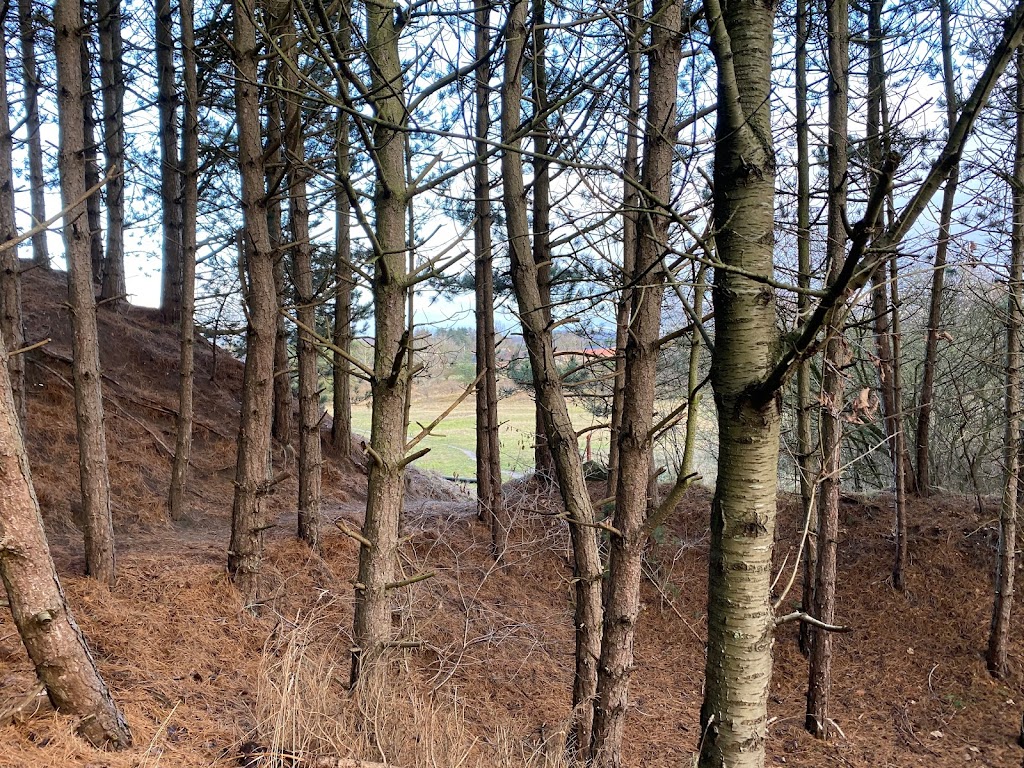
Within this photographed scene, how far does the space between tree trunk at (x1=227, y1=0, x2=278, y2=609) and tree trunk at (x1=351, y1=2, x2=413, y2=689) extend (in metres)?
1.94

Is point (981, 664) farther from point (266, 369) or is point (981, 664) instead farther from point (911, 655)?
point (266, 369)

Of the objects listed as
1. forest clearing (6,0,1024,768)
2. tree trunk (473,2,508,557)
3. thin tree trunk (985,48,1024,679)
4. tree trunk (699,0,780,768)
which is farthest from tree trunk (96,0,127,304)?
thin tree trunk (985,48,1024,679)

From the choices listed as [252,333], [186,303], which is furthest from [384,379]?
[186,303]

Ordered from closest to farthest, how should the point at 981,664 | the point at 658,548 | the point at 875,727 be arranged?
the point at 875,727
the point at 981,664
the point at 658,548

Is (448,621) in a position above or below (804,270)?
below

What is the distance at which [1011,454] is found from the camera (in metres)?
7.08

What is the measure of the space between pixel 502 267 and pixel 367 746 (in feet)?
24.5

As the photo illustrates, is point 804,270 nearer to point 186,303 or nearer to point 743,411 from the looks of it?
point 743,411

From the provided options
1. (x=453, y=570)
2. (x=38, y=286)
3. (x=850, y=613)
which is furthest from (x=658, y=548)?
(x=38, y=286)

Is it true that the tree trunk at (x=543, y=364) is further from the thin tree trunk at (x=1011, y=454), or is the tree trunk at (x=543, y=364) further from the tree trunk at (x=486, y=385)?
the thin tree trunk at (x=1011, y=454)

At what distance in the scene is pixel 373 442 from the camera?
147 inches

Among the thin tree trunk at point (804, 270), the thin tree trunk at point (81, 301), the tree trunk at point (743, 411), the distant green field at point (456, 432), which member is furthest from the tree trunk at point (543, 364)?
the distant green field at point (456, 432)

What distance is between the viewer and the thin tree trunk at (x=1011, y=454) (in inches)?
263

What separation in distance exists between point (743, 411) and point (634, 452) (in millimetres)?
2170
